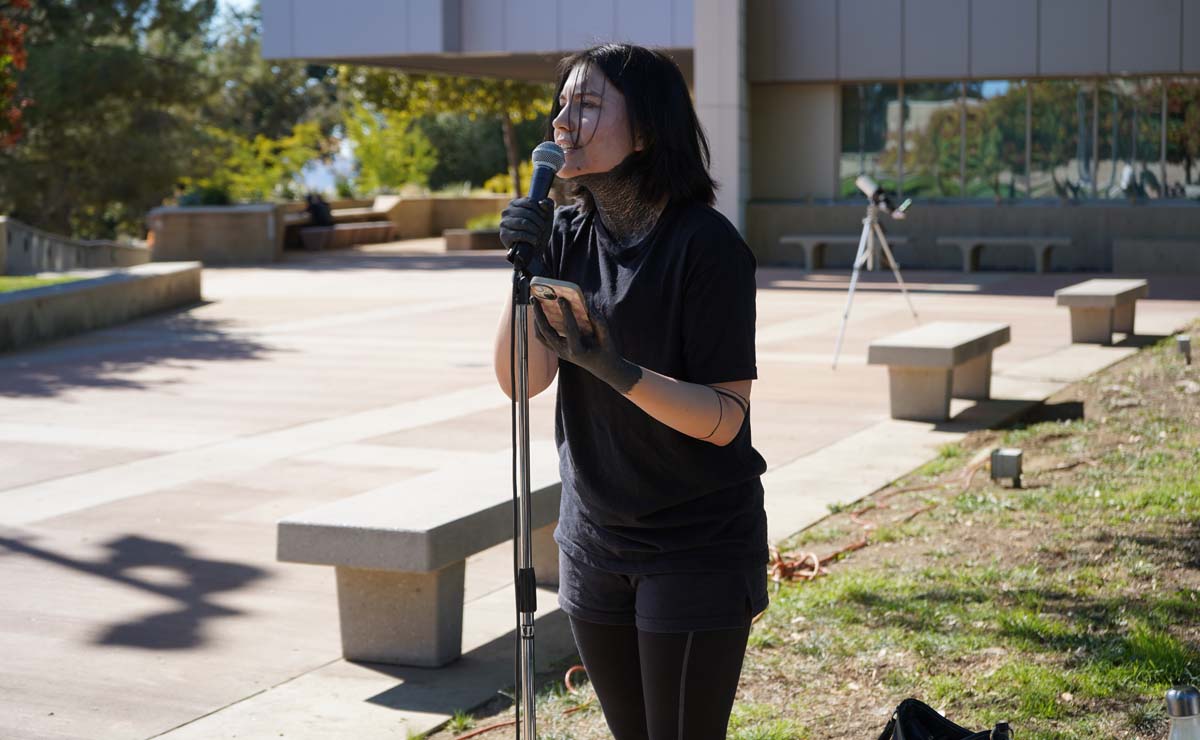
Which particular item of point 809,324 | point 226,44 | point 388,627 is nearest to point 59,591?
point 388,627

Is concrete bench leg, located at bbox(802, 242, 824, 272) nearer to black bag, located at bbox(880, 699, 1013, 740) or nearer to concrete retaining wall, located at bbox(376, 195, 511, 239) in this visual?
concrete retaining wall, located at bbox(376, 195, 511, 239)

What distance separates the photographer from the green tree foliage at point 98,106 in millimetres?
29859

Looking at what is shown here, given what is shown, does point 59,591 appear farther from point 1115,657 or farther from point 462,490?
point 1115,657

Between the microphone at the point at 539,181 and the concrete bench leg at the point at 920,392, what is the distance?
26.8 feet

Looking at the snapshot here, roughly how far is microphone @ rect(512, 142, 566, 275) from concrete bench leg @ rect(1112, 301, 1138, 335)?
13.8 meters

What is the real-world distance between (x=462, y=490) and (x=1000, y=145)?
22.5 metres

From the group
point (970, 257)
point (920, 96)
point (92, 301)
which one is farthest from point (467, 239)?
point (92, 301)

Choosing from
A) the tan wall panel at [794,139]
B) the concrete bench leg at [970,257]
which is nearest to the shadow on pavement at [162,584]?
the concrete bench leg at [970,257]

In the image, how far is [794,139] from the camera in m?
27.5

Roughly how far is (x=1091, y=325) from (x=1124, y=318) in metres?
0.99

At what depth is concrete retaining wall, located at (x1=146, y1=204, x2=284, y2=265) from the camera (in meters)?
28.7

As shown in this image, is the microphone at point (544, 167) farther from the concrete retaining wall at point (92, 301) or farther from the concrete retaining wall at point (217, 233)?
the concrete retaining wall at point (217, 233)

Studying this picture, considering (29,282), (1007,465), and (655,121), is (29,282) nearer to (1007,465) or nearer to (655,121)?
(1007,465)

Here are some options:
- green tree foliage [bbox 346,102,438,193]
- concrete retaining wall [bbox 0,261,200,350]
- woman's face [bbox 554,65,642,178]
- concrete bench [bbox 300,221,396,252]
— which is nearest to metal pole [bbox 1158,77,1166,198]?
concrete retaining wall [bbox 0,261,200,350]
